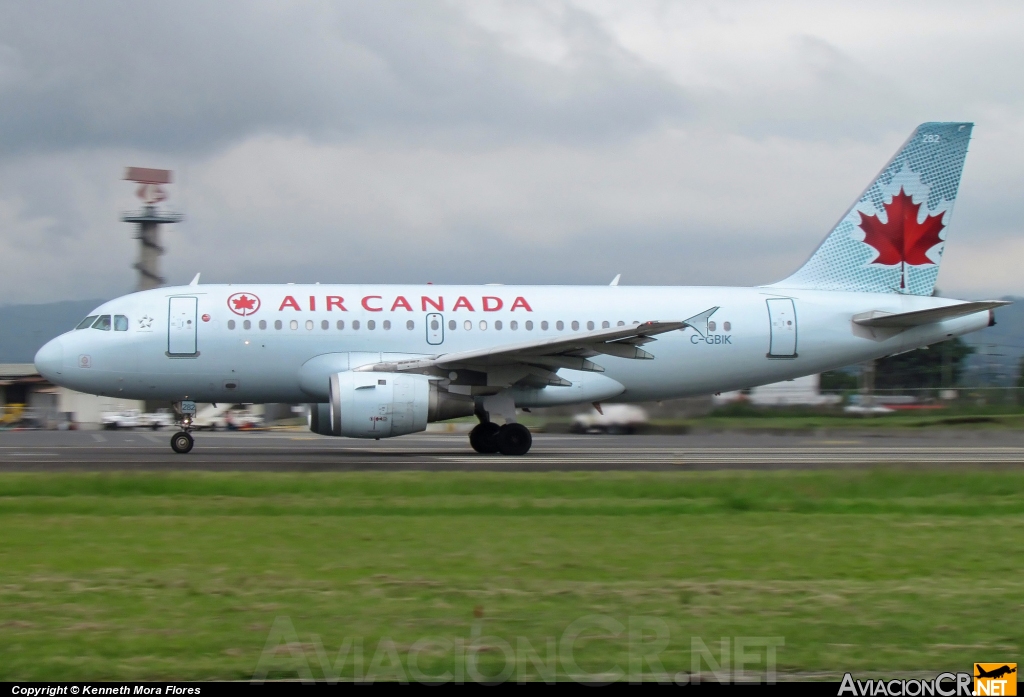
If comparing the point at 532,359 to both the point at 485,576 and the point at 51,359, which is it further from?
the point at 485,576

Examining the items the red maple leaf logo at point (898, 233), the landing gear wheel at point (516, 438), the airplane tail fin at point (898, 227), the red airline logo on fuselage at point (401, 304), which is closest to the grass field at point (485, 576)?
the landing gear wheel at point (516, 438)

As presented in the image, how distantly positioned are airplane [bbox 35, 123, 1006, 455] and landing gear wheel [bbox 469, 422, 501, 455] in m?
0.03

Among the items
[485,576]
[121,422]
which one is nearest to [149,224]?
[121,422]

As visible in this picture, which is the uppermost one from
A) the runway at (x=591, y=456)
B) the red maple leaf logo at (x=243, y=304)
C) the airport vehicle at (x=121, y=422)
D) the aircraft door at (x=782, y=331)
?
the red maple leaf logo at (x=243, y=304)

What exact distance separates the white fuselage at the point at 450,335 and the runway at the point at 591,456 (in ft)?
4.74

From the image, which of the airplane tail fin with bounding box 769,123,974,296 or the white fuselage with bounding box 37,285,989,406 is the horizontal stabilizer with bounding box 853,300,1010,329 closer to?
the white fuselage with bounding box 37,285,989,406

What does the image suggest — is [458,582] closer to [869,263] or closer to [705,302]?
[705,302]

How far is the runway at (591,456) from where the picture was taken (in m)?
17.7

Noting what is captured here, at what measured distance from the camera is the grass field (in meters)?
5.74

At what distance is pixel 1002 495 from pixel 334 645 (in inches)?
422

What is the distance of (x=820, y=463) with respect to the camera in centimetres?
1883

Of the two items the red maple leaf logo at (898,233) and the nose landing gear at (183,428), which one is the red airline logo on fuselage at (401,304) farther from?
the red maple leaf logo at (898,233)

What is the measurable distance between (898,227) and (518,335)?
30.4ft

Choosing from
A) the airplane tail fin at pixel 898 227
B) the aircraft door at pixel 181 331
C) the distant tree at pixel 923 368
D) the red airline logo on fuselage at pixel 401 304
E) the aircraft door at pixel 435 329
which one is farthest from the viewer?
the distant tree at pixel 923 368
